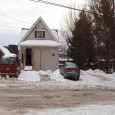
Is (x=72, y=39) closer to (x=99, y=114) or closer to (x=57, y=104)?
(x=57, y=104)

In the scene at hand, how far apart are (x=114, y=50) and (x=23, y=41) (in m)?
12.9

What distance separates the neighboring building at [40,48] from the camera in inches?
1681

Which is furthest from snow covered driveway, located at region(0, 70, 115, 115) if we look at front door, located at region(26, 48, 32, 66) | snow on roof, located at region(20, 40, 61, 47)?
front door, located at region(26, 48, 32, 66)

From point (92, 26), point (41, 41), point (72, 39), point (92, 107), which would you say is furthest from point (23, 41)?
point (92, 107)

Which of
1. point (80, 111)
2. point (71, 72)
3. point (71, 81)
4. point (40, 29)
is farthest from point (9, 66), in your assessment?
point (80, 111)

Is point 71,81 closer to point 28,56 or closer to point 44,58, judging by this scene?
point 44,58

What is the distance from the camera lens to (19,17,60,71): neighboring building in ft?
140

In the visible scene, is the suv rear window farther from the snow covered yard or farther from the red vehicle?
the snow covered yard

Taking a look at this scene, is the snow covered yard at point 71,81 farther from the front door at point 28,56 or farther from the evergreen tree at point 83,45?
the front door at point 28,56

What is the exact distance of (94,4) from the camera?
37875 millimetres

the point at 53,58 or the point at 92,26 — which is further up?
the point at 92,26

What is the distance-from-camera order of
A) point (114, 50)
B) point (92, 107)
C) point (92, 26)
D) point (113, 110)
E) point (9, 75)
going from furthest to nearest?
point (92, 26)
point (114, 50)
point (9, 75)
point (92, 107)
point (113, 110)

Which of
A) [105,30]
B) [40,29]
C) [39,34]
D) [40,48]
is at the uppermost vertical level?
[40,29]

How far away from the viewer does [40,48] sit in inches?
1681
